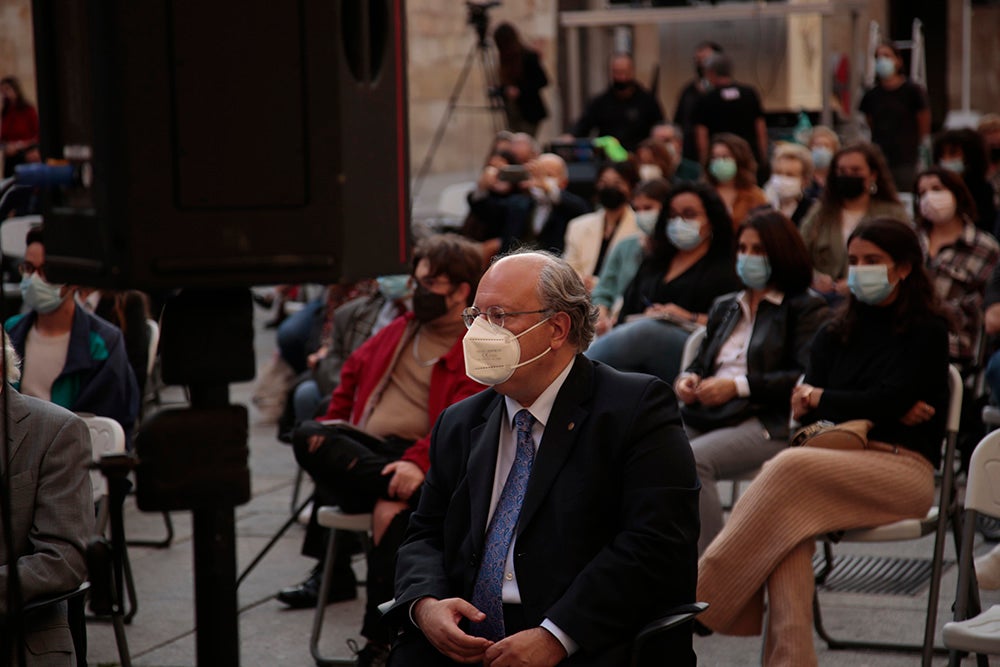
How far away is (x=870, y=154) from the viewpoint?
762cm

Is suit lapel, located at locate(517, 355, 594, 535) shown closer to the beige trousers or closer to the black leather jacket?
the beige trousers

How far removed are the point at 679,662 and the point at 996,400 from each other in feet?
10.4

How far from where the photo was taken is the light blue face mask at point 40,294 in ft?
18.0

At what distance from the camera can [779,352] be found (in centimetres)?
536

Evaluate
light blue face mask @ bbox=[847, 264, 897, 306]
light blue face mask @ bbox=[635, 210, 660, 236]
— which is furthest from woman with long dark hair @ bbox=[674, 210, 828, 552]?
light blue face mask @ bbox=[635, 210, 660, 236]

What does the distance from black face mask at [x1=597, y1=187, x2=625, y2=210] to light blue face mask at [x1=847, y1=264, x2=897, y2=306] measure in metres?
3.80

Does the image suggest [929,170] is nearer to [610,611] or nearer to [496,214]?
[496,214]

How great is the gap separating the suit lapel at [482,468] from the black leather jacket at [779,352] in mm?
2044

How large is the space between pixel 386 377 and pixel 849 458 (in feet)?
5.45

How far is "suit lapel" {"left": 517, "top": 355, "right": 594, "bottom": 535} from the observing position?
10.9 feet

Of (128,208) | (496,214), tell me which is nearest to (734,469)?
(128,208)

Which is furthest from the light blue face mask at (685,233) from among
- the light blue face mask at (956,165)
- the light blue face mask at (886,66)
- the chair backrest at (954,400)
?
the light blue face mask at (886,66)

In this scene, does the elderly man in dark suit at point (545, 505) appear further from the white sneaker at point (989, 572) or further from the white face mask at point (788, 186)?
the white face mask at point (788, 186)

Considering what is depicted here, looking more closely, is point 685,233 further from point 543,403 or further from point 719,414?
point 543,403
